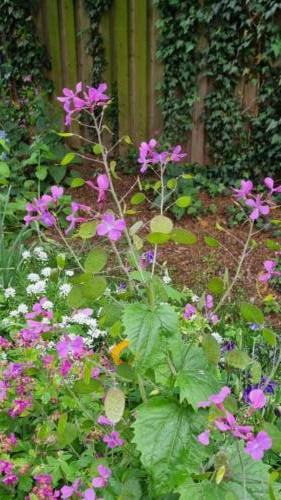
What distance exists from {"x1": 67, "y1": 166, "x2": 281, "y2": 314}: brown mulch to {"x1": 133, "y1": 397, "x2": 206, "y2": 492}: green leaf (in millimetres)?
2137

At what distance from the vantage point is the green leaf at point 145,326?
3.82 ft

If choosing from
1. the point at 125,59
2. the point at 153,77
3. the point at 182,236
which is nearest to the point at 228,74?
the point at 153,77

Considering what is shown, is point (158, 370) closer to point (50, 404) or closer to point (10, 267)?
point (50, 404)

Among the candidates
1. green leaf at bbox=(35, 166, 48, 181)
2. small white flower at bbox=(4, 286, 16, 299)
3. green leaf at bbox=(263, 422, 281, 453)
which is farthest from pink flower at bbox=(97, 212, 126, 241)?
green leaf at bbox=(35, 166, 48, 181)

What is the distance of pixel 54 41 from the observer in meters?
5.66

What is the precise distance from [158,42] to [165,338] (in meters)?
3.92

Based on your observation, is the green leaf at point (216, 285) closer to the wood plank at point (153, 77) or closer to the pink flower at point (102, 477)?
the pink flower at point (102, 477)

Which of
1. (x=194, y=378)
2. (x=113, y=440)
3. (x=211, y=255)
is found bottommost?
(x=211, y=255)

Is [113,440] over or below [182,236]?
below

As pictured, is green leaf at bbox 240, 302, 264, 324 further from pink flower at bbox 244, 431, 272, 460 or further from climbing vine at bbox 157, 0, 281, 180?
climbing vine at bbox 157, 0, 281, 180

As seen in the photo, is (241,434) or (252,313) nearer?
(241,434)

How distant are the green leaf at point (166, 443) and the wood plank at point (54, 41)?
5062 millimetres

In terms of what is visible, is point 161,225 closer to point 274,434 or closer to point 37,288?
point 274,434

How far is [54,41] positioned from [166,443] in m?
5.18
